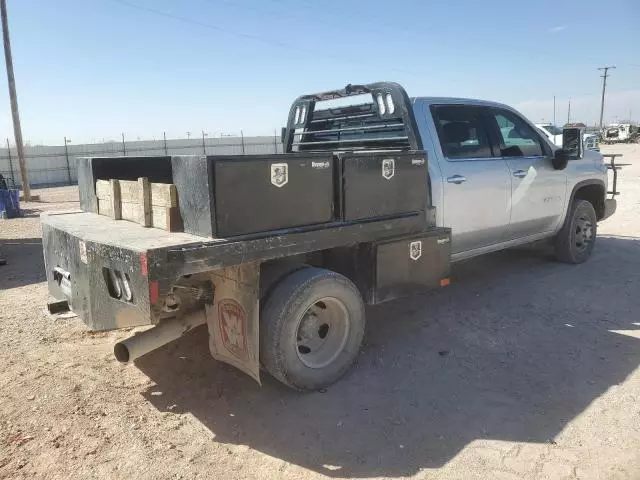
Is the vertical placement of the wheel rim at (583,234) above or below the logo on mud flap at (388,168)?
below

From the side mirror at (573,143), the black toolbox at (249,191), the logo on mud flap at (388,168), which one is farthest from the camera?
the side mirror at (573,143)

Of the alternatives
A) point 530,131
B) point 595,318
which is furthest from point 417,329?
point 530,131

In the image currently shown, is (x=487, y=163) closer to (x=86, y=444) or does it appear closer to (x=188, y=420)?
(x=188, y=420)

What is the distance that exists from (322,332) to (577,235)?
4.33 m

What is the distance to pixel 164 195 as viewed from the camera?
320cm

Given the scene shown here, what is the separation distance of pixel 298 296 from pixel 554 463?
169cm

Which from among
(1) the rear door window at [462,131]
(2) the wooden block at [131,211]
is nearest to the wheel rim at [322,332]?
(2) the wooden block at [131,211]

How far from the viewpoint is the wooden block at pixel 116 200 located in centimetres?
367

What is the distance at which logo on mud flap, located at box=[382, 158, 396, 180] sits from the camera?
12.5ft

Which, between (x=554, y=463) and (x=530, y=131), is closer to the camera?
(x=554, y=463)

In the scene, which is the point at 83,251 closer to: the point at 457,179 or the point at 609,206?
the point at 457,179

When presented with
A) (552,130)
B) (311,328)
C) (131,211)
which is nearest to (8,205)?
(131,211)

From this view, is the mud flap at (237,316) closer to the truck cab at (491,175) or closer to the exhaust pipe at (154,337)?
the exhaust pipe at (154,337)

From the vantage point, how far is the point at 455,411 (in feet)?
10.7
